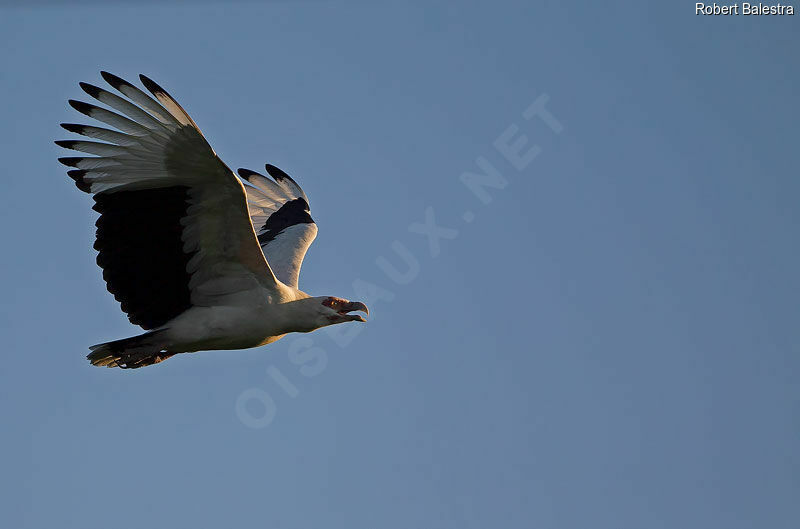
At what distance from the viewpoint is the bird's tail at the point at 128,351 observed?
1109 cm

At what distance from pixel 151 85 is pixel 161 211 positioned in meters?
1.41

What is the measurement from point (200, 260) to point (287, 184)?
4.90m

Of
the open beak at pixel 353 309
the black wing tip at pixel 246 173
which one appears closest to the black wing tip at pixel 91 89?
the open beak at pixel 353 309

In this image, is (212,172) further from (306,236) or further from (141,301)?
(306,236)

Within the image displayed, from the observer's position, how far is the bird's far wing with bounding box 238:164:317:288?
13.5 m

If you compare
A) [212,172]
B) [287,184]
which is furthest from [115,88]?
[287,184]

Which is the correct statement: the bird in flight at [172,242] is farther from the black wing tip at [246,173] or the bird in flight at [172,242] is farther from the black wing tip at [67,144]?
the black wing tip at [246,173]

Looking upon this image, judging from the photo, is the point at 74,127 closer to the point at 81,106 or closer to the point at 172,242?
the point at 81,106

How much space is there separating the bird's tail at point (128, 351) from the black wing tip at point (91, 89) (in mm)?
2755

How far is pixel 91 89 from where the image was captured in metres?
10.2

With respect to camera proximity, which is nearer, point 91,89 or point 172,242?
point 91,89

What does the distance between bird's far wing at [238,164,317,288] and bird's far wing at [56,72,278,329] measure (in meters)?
1.87

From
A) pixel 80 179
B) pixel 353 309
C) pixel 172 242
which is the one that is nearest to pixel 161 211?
pixel 172 242

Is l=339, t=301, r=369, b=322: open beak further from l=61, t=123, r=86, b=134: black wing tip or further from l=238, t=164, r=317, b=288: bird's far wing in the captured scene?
l=61, t=123, r=86, b=134: black wing tip
